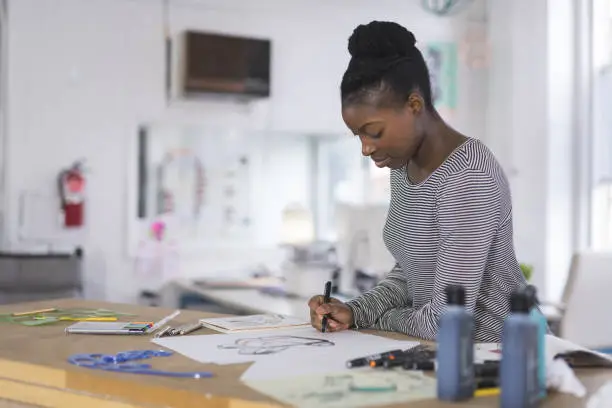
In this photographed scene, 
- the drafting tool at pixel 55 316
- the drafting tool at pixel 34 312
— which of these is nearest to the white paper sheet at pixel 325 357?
the drafting tool at pixel 55 316

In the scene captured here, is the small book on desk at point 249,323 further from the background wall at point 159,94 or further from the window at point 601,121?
the window at point 601,121

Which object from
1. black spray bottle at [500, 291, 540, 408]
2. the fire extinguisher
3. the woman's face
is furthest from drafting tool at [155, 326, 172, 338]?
the fire extinguisher

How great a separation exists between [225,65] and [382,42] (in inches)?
139

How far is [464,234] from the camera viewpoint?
141 cm

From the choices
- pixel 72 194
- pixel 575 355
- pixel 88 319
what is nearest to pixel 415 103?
pixel 575 355

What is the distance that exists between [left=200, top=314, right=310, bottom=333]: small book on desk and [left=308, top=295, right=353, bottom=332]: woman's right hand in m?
0.07

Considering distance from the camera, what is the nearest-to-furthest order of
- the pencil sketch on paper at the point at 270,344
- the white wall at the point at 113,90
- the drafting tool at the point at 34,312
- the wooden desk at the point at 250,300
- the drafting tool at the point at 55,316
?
the pencil sketch on paper at the point at 270,344 < the drafting tool at the point at 55,316 < the drafting tool at the point at 34,312 < the wooden desk at the point at 250,300 < the white wall at the point at 113,90

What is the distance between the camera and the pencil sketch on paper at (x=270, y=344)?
138 cm

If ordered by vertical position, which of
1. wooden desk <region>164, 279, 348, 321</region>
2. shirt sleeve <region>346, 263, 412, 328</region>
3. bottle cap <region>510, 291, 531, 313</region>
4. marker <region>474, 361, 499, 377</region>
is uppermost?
bottle cap <region>510, 291, 531, 313</region>

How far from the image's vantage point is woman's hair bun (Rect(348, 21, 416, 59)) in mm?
1485

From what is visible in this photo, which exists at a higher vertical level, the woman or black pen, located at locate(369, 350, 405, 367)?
the woman

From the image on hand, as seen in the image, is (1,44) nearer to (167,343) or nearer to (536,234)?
(536,234)

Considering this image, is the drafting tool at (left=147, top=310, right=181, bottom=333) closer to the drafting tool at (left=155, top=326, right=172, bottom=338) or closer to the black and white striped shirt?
the drafting tool at (left=155, top=326, right=172, bottom=338)

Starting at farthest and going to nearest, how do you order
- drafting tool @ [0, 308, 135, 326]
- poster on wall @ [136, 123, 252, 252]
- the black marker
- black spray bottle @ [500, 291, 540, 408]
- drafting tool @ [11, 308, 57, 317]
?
poster on wall @ [136, 123, 252, 252]
drafting tool @ [11, 308, 57, 317]
drafting tool @ [0, 308, 135, 326]
the black marker
black spray bottle @ [500, 291, 540, 408]
